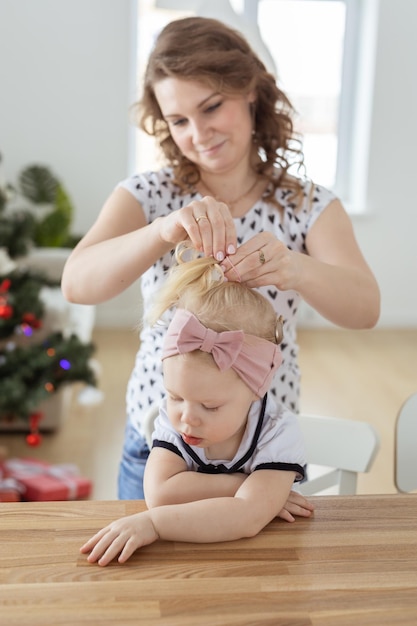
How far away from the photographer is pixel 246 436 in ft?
4.04

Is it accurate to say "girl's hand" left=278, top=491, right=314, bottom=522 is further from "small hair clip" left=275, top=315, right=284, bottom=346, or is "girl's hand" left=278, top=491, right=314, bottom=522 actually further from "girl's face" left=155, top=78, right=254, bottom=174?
"girl's face" left=155, top=78, right=254, bottom=174

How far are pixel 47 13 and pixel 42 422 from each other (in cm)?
287

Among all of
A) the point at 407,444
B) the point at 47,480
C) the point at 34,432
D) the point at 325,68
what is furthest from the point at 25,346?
the point at 325,68

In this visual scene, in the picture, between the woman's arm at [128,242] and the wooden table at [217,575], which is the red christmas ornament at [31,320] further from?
the wooden table at [217,575]

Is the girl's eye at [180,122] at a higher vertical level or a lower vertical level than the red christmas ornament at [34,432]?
higher

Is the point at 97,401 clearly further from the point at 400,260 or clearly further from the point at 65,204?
the point at 400,260

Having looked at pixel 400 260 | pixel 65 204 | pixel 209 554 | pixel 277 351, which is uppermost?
pixel 277 351

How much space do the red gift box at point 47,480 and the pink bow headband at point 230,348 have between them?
6.57ft

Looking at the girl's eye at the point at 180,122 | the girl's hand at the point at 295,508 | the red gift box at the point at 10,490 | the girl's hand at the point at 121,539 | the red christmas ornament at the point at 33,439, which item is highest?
the girl's eye at the point at 180,122

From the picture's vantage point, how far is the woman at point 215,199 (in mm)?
1560

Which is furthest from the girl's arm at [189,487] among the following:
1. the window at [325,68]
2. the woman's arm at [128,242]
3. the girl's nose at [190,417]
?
the window at [325,68]

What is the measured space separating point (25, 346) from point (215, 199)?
2123mm

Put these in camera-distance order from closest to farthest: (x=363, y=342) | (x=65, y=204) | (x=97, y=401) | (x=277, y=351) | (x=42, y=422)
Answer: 1. (x=277, y=351)
2. (x=42, y=422)
3. (x=97, y=401)
4. (x=65, y=204)
5. (x=363, y=342)

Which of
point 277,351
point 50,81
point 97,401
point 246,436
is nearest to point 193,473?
point 246,436
